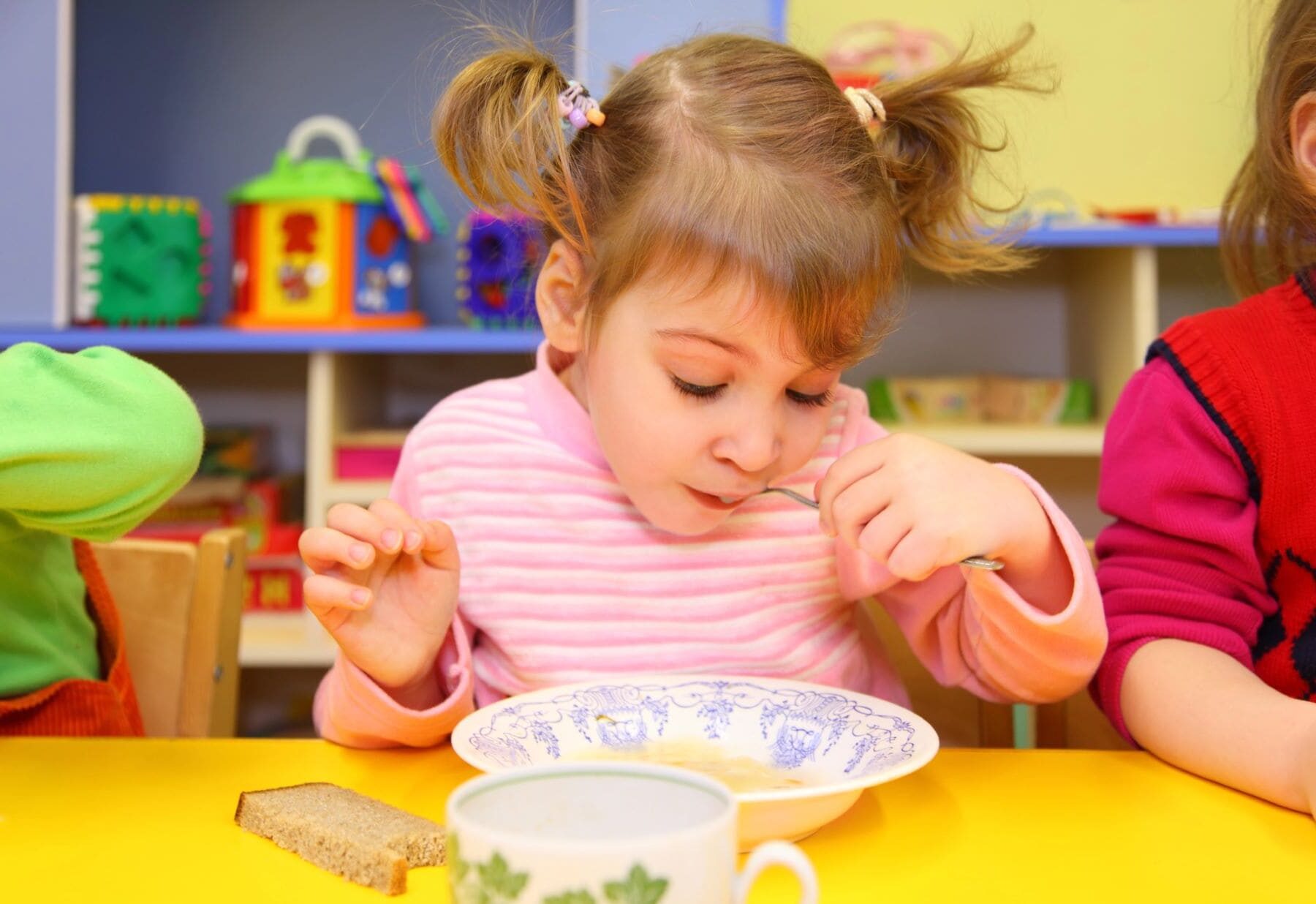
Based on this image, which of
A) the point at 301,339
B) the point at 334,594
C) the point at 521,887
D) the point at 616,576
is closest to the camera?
the point at 521,887

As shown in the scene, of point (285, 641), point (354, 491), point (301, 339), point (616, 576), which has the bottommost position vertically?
point (285, 641)

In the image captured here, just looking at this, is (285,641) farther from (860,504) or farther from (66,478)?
(860,504)

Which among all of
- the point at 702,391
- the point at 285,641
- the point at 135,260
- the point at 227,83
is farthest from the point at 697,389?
the point at 227,83

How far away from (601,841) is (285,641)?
5.31 feet

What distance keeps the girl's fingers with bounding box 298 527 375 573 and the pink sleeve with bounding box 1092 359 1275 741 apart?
0.45 meters

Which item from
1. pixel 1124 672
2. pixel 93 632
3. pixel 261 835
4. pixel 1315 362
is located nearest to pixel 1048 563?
pixel 1124 672

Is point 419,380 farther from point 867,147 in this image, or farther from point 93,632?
point 867,147

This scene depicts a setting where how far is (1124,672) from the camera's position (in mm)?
789

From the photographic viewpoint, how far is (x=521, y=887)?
356 mm

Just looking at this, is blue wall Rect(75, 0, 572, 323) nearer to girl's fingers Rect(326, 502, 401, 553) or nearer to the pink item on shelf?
the pink item on shelf

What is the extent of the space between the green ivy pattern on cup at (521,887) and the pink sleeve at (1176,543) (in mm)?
513

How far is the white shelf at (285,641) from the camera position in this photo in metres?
1.85

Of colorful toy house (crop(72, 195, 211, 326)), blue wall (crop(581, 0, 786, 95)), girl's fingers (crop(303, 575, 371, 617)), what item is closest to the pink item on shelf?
colorful toy house (crop(72, 195, 211, 326))

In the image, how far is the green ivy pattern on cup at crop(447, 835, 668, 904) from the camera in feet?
1.16
